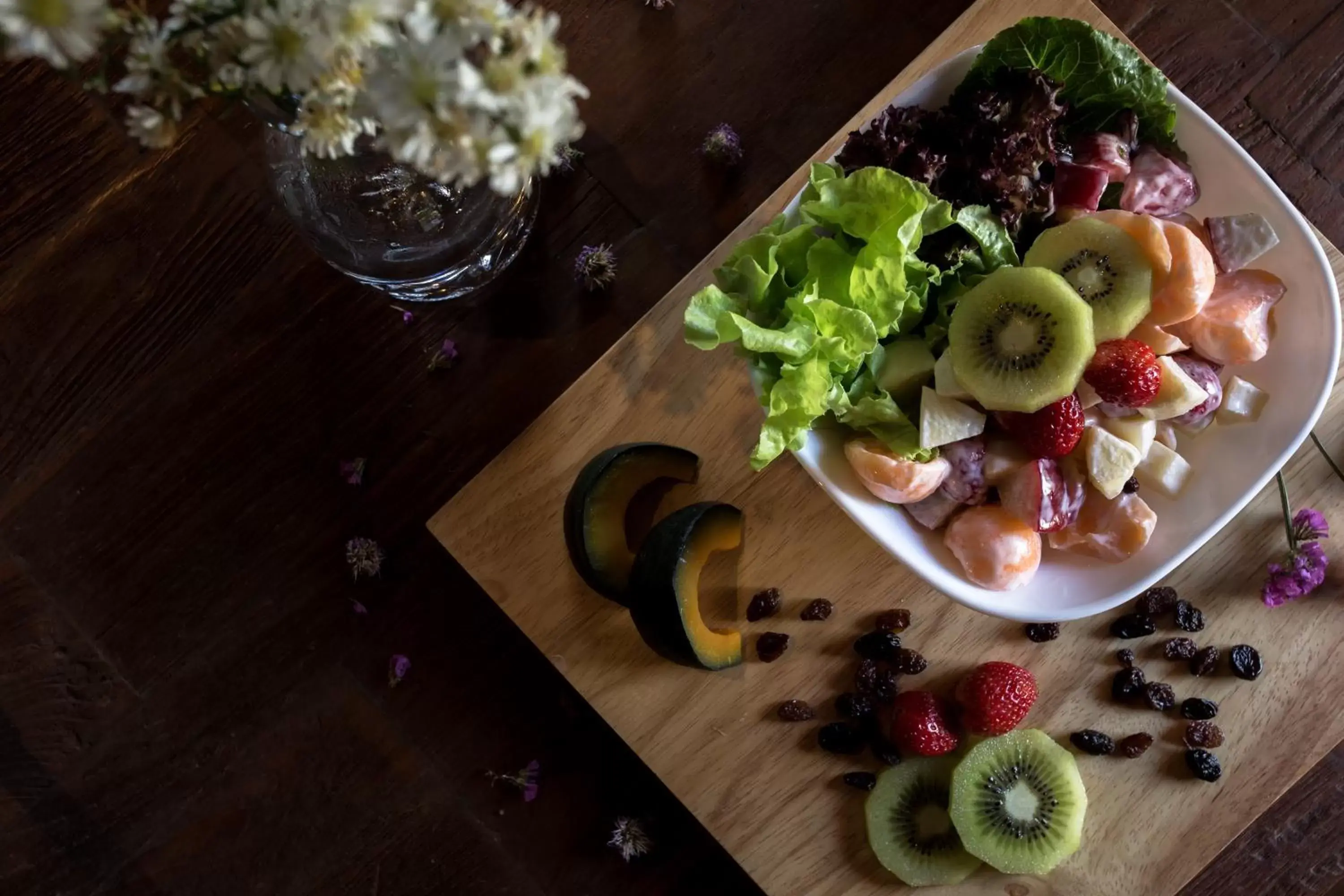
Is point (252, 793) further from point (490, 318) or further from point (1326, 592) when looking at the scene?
point (1326, 592)

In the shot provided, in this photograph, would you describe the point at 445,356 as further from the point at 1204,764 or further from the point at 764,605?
the point at 1204,764

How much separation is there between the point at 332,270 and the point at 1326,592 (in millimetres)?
1293

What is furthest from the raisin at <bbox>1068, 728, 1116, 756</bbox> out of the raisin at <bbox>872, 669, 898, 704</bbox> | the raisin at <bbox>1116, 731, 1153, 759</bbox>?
the raisin at <bbox>872, 669, 898, 704</bbox>

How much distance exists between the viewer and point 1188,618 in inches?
47.0

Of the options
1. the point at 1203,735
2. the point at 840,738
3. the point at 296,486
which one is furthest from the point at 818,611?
the point at 296,486

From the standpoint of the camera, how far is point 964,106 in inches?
39.5

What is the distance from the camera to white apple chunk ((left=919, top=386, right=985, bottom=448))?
991 millimetres

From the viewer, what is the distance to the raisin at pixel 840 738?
3.97 ft

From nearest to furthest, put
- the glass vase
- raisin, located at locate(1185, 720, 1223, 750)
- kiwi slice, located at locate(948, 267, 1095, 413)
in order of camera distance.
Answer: kiwi slice, located at locate(948, 267, 1095, 413) → the glass vase → raisin, located at locate(1185, 720, 1223, 750)

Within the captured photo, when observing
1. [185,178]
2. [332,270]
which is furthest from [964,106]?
[185,178]

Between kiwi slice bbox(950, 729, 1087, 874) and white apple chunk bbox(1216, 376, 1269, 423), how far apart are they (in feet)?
1.39

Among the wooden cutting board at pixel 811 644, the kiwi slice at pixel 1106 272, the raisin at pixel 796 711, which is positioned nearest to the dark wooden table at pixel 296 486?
the wooden cutting board at pixel 811 644

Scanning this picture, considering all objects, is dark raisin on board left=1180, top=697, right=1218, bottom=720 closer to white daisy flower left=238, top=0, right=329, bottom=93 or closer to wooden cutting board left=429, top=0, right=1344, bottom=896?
wooden cutting board left=429, top=0, right=1344, bottom=896

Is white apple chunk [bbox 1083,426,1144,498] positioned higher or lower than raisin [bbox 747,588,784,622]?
higher
